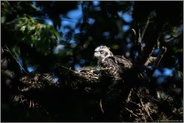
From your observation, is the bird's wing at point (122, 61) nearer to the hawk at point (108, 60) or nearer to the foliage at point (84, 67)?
the hawk at point (108, 60)

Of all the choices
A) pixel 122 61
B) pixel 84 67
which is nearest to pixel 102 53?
pixel 122 61

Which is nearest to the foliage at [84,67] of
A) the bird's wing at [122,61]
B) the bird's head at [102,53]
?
the bird's head at [102,53]

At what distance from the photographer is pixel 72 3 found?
11.9ft

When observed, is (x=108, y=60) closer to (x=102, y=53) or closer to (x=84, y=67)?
(x=102, y=53)

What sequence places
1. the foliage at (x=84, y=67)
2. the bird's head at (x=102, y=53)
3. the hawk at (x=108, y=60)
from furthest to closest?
1. the bird's head at (x=102, y=53)
2. the hawk at (x=108, y=60)
3. the foliage at (x=84, y=67)

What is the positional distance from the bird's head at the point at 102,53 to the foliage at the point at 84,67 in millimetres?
132

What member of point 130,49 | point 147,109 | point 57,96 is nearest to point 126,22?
point 130,49

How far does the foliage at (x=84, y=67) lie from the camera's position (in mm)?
2322

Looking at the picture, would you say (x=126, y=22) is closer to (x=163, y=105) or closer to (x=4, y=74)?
(x=163, y=105)

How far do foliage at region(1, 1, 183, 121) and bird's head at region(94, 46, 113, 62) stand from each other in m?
0.13

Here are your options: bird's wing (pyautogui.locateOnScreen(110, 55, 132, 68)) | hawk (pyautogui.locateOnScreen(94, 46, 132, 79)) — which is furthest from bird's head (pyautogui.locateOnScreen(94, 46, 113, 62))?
bird's wing (pyautogui.locateOnScreen(110, 55, 132, 68))

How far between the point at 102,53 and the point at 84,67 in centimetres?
171

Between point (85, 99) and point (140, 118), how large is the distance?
2.15 m

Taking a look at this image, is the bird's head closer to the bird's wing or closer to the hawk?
the hawk
